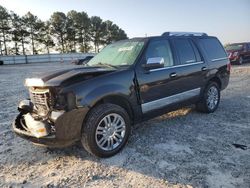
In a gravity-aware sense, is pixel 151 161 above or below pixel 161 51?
below

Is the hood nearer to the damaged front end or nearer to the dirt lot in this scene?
the damaged front end

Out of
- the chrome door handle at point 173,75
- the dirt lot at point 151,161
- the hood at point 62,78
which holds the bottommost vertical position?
the dirt lot at point 151,161

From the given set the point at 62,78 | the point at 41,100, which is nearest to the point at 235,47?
the point at 62,78

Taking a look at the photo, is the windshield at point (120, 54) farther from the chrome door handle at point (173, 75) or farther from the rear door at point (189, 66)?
the rear door at point (189, 66)

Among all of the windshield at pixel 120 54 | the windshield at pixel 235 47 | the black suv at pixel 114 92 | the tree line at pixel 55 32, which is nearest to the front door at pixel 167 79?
the black suv at pixel 114 92

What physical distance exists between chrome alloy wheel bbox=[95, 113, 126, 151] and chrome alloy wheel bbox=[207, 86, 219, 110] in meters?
2.92

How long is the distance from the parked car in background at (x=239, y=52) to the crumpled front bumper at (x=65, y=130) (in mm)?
18324

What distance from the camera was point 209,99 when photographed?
6.39 meters

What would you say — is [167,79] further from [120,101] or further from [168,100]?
[120,101]

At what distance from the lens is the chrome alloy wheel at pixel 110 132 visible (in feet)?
13.3

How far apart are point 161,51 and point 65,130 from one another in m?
2.48

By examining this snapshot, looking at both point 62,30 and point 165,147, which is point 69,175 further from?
point 62,30

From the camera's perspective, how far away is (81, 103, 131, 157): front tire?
388 centimetres

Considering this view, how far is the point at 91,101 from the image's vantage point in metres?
3.84
